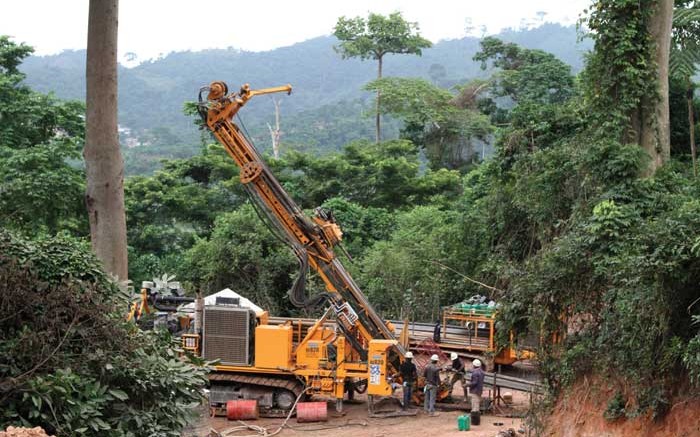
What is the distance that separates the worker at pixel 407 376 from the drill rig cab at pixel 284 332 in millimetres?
300

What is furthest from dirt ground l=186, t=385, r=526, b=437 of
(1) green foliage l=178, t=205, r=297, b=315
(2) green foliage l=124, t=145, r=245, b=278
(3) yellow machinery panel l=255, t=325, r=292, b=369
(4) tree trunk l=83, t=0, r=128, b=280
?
(2) green foliage l=124, t=145, r=245, b=278

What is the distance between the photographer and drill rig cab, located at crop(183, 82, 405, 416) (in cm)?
1972

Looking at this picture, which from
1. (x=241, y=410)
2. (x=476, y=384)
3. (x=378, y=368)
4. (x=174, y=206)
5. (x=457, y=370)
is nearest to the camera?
(x=476, y=384)

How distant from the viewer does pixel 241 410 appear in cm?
1956

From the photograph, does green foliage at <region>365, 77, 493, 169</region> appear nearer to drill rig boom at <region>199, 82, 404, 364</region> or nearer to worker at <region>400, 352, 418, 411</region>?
drill rig boom at <region>199, 82, 404, 364</region>

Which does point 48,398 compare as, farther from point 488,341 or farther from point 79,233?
point 79,233

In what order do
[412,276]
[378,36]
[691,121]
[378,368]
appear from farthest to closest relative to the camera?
[378,36] < [412,276] < [691,121] < [378,368]

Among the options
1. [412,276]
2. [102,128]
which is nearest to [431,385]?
[412,276]

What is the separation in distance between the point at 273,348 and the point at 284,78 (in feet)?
356

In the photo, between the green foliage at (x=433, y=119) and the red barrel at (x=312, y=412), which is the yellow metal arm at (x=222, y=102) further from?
the green foliage at (x=433, y=119)

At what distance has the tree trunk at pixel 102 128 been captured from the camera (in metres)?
10.8

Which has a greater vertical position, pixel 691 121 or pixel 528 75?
pixel 528 75

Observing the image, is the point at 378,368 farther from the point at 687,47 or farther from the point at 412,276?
the point at 687,47

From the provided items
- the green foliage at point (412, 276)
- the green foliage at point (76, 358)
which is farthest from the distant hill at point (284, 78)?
the green foliage at point (76, 358)
